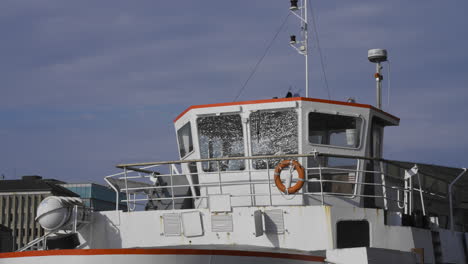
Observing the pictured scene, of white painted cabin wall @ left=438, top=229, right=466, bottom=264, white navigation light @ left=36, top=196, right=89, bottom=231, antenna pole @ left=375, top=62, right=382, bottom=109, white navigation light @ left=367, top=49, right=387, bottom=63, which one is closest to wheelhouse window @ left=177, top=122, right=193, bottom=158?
white navigation light @ left=36, top=196, right=89, bottom=231

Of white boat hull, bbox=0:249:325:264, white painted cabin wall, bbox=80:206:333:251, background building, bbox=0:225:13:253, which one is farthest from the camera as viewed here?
background building, bbox=0:225:13:253

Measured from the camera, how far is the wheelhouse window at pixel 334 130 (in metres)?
14.5

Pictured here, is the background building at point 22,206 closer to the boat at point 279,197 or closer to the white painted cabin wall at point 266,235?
the boat at point 279,197

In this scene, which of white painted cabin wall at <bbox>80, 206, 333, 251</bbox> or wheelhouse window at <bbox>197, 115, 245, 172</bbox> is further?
wheelhouse window at <bbox>197, 115, 245, 172</bbox>

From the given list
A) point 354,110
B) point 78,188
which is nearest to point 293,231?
point 354,110

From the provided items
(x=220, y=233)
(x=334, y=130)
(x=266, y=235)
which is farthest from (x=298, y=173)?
(x=334, y=130)

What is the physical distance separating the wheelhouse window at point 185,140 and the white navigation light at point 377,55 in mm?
6849

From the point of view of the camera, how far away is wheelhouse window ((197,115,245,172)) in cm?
1446

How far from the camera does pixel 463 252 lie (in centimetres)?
1526

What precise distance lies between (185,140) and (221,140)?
1239 mm

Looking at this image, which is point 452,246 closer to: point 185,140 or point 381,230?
point 381,230

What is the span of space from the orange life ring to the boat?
27mm

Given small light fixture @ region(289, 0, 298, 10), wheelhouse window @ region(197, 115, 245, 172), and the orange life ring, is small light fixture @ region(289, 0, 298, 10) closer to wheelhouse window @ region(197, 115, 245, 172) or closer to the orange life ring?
wheelhouse window @ region(197, 115, 245, 172)

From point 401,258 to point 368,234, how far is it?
1589 mm
